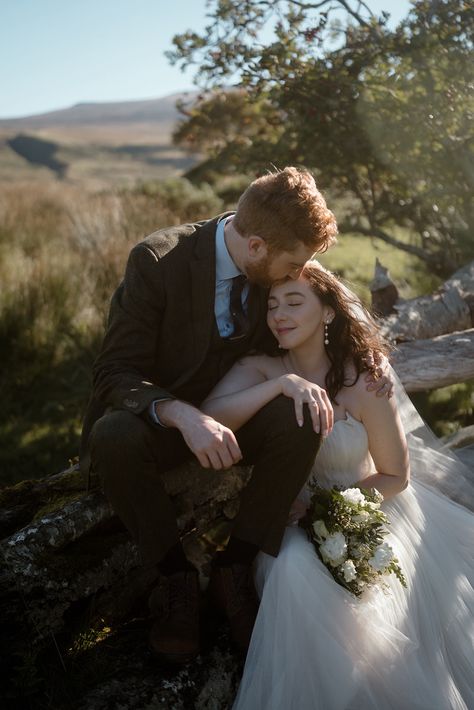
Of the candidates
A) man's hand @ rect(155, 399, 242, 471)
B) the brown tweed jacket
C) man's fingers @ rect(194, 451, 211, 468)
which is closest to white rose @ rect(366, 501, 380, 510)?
man's hand @ rect(155, 399, 242, 471)

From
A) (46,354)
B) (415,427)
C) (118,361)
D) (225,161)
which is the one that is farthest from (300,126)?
(118,361)

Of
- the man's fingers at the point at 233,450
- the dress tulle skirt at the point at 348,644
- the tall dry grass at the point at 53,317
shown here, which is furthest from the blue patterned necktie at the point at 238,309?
the tall dry grass at the point at 53,317

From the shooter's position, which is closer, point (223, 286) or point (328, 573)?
point (328, 573)

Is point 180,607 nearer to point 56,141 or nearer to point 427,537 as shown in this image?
point 427,537

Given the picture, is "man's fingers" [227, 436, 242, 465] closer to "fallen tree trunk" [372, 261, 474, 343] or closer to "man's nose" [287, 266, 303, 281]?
"man's nose" [287, 266, 303, 281]

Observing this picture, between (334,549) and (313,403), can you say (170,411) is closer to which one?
(313,403)

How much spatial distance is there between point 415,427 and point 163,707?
203 cm

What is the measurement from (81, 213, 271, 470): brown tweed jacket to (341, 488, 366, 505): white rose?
0.91 meters

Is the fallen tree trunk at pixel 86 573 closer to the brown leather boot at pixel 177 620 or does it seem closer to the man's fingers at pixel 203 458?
the brown leather boot at pixel 177 620

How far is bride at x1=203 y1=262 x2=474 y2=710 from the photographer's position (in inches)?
104

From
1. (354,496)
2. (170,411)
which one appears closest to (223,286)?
(170,411)

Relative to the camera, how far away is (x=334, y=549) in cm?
281

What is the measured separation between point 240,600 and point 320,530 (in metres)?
0.46

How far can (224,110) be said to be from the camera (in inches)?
327
